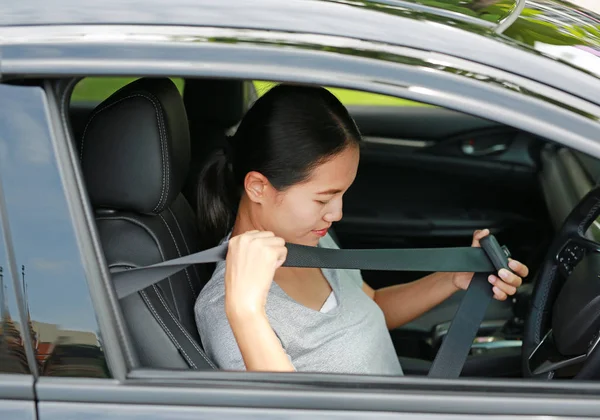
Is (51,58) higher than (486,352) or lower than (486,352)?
higher

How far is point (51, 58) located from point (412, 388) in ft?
2.39

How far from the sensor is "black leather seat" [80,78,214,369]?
1.49 metres

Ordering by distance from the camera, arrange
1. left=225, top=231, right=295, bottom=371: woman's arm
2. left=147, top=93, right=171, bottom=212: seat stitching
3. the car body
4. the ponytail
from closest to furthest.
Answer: the car body → left=225, top=231, right=295, bottom=371: woman's arm → left=147, top=93, right=171, bottom=212: seat stitching → the ponytail

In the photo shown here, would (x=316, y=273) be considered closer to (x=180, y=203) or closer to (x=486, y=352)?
(x=180, y=203)

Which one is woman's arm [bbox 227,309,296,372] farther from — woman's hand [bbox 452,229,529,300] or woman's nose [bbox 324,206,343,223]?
woman's hand [bbox 452,229,529,300]

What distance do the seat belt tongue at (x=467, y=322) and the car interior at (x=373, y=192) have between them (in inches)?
13.0

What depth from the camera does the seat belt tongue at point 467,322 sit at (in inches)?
62.7

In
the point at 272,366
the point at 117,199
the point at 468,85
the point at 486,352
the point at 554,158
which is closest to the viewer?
the point at 468,85

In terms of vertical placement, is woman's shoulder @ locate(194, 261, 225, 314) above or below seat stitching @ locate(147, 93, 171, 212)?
below

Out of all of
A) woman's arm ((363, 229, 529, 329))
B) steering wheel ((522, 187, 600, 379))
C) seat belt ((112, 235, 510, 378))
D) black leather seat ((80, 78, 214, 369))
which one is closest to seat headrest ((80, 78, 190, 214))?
black leather seat ((80, 78, 214, 369))

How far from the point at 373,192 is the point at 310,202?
56.7 inches

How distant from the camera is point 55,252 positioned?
1.23 meters

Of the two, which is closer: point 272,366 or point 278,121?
point 272,366

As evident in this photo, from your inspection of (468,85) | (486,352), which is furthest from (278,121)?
(486,352)
